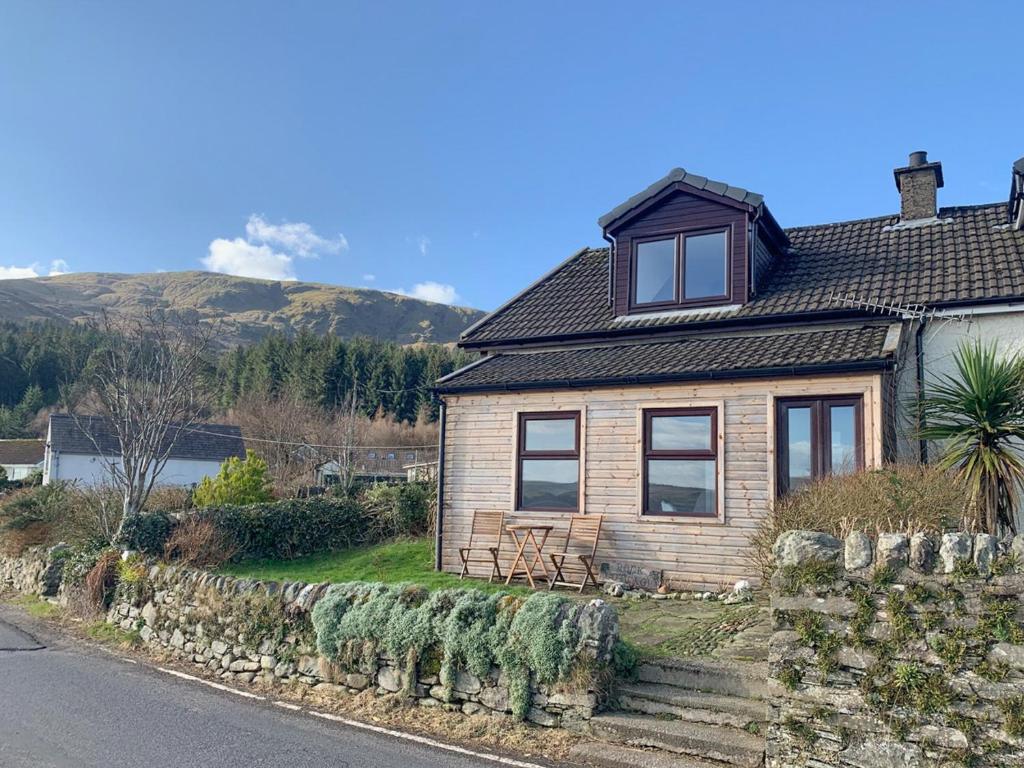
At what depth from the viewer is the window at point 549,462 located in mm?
12414

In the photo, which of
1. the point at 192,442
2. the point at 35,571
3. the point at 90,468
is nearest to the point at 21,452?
the point at 90,468

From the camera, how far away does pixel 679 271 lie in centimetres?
1392

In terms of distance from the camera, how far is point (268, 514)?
16.0 meters

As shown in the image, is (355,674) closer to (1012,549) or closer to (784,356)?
(1012,549)

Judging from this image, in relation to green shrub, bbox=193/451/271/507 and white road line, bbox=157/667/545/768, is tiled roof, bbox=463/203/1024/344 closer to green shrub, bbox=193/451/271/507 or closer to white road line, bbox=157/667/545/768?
white road line, bbox=157/667/545/768

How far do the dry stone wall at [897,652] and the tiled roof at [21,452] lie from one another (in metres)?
59.5

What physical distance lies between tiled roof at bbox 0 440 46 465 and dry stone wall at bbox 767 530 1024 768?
5947cm

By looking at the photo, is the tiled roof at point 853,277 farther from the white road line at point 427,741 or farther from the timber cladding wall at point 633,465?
the white road line at point 427,741

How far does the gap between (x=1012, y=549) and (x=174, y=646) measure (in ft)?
33.1

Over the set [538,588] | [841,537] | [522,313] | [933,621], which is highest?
[522,313]

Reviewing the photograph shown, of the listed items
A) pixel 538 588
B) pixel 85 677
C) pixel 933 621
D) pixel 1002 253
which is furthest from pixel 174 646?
pixel 1002 253

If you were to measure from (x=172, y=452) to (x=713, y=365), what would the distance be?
41.6 m

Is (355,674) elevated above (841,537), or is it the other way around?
(841,537)

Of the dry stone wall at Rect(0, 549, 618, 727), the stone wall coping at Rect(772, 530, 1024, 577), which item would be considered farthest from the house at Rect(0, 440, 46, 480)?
the stone wall coping at Rect(772, 530, 1024, 577)
